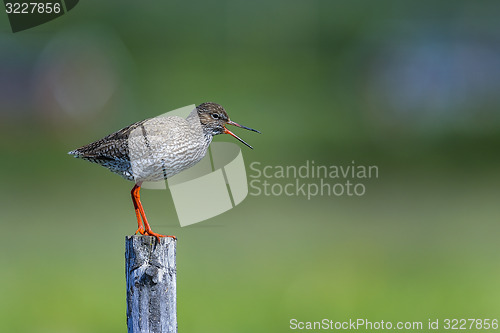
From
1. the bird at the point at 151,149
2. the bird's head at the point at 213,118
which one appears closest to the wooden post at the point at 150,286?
the bird at the point at 151,149

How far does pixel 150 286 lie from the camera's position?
14.9 feet

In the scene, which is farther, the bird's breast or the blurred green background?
the blurred green background

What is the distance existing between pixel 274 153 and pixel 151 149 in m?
11.9

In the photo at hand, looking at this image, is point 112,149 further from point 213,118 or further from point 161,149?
point 213,118

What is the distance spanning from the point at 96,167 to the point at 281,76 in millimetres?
7367

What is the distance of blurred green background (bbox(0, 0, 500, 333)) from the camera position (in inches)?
392

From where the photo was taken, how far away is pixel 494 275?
1096cm

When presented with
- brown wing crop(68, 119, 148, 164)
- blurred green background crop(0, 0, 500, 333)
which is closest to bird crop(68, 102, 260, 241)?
brown wing crop(68, 119, 148, 164)

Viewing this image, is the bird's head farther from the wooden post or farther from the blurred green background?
the blurred green background

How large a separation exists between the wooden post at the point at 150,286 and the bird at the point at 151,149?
0.40 metres

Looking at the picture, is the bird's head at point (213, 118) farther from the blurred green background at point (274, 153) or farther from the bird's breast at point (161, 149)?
the blurred green background at point (274, 153)

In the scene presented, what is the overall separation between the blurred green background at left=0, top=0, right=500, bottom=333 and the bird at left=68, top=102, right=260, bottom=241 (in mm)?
3661

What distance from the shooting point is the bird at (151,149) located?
5145 millimetres

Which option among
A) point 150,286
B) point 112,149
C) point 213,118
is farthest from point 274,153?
point 150,286
